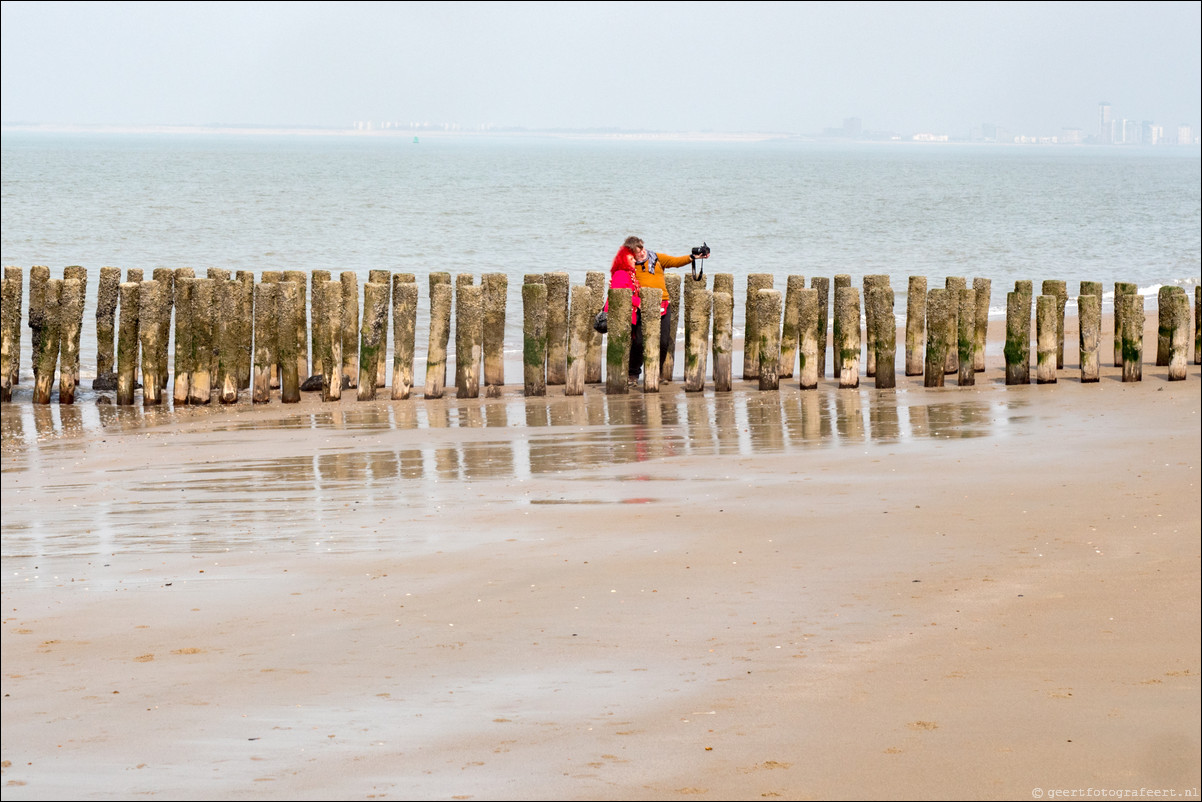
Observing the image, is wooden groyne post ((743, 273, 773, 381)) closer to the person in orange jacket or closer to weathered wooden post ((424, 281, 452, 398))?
the person in orange jacket

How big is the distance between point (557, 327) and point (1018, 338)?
4509mm

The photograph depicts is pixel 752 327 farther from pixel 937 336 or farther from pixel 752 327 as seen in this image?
pixel 937 336

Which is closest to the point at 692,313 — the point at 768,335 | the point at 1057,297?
the point at 768,335

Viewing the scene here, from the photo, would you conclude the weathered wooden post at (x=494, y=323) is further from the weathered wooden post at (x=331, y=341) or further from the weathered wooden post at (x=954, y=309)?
the weathered wooden post at (x=954, y=309)

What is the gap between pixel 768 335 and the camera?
535 inches

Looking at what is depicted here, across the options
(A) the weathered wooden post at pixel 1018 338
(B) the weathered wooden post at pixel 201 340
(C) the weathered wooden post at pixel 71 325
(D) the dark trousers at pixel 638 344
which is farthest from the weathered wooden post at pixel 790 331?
(C) the weathered wooden post at pixel 71 325

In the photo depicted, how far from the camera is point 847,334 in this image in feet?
44.5

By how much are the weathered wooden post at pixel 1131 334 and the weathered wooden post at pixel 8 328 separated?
11328mm

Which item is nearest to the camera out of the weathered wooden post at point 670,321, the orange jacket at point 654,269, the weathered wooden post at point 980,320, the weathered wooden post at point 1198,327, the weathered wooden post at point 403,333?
the weathered wooden post at point 403,333

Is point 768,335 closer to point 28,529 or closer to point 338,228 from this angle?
point 28,529

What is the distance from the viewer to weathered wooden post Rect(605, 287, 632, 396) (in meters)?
13.7

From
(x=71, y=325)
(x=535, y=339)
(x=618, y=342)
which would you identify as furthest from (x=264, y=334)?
(x=618, y=342)

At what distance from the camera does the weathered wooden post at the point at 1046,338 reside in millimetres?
13422

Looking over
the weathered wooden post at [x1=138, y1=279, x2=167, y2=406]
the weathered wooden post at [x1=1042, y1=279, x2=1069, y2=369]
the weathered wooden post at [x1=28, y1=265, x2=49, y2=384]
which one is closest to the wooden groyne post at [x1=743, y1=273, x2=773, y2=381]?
the weathered wooden post at [x1=1042, y1=279, x2=1069, y2=369]
